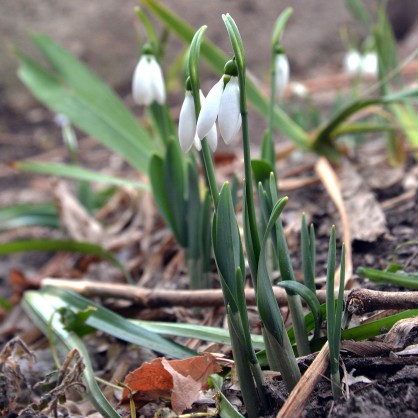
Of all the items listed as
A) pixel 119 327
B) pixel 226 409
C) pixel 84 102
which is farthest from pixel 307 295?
pixel 84 102

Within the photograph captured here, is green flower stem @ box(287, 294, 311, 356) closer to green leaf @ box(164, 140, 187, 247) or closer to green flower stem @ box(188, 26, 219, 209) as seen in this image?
green flower stem @ box(188, 26, 219, 209)

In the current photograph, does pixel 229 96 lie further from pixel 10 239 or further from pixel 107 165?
pixel 107 165

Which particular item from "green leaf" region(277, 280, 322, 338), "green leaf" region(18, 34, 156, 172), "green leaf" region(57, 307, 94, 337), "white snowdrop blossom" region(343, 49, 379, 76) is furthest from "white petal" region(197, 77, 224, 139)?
"white snowdrop blossom" region(343, 49, 379, 76)

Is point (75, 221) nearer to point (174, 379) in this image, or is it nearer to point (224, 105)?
point (174, 379)

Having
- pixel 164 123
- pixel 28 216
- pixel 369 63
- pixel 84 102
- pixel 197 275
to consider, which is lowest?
pixel 197 275

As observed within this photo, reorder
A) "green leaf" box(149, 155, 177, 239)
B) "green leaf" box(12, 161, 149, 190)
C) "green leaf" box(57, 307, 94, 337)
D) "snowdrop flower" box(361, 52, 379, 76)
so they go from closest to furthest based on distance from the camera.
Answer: "green leaf" box(57, 307, 94, 337) < "green leaf" box(149, 155, 177, 239) < "green leaf" box(12, 161, 149, 190) < "snowdrop flower" box(361, 52, 379, 76)

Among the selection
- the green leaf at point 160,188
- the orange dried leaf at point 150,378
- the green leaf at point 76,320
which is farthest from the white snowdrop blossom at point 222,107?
the green leaf at point 160,188
